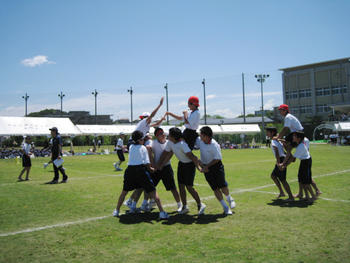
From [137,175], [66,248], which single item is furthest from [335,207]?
[66,248]

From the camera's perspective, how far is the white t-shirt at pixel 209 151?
618 centimetres

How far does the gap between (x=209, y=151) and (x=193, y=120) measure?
2.42 ft

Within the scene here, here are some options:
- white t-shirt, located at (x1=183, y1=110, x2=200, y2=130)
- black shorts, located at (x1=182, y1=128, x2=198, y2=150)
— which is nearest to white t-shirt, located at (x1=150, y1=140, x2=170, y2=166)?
black shorts, located at (x1=182, y1=128, x2=198, y2=150)

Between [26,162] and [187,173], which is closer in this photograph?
[187,173]

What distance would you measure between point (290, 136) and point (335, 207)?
6.38 feet

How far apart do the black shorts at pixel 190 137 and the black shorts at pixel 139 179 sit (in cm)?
108

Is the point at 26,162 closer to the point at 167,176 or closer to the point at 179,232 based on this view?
the point at 167,176

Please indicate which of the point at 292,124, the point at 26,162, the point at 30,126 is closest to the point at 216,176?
the point at 292,124

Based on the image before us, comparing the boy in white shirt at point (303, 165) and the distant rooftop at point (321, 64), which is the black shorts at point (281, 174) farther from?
the distant rooftop at point (321, 64)

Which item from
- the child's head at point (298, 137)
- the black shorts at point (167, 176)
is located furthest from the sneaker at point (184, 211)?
the child's head at point (298, 137)

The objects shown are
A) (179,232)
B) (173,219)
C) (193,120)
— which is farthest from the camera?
(193,120)

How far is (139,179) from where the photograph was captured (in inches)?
239

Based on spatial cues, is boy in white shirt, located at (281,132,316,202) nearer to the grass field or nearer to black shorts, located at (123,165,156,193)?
the grass field

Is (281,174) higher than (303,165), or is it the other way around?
(303,165)
